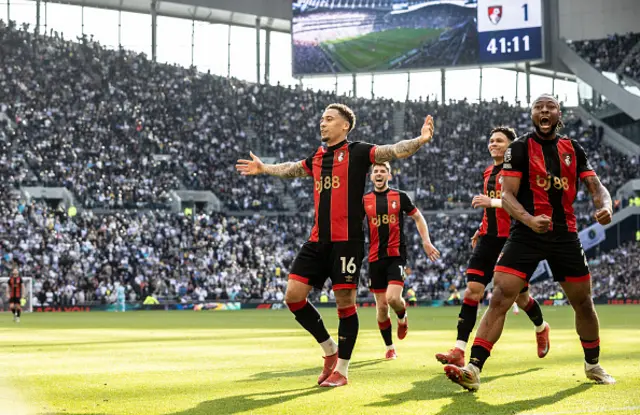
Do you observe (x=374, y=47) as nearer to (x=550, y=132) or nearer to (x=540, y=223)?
(x=550, y=132)

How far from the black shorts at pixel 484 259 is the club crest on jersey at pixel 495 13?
151 ft

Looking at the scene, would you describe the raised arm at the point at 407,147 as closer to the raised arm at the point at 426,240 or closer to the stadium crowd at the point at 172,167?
the raised arm at the point at 426,240

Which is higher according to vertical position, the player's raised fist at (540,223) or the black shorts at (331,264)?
the player's raised fist at (540,223)

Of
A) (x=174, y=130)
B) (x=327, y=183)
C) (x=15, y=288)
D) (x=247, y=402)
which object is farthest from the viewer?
(x=174, y=130)

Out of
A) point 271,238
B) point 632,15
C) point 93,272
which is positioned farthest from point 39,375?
point 632,15

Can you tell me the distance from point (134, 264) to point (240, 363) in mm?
35774

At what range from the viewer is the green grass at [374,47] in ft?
201

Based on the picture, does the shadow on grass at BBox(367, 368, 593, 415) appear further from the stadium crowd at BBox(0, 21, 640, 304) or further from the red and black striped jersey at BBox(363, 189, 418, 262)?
the stadium crowd at BBox(0, 21, 640, 304)

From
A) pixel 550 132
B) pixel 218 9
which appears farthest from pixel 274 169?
pixel 218 9

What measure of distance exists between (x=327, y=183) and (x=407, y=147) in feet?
4.12

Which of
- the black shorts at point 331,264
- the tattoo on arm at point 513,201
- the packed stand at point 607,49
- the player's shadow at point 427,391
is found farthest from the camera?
the packed stand at point 607,49

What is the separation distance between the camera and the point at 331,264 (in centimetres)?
1027

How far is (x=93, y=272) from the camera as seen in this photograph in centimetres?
4631

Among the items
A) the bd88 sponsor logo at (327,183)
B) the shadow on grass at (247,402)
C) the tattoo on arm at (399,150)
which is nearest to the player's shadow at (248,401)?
the shadow on grass at (247,402)
